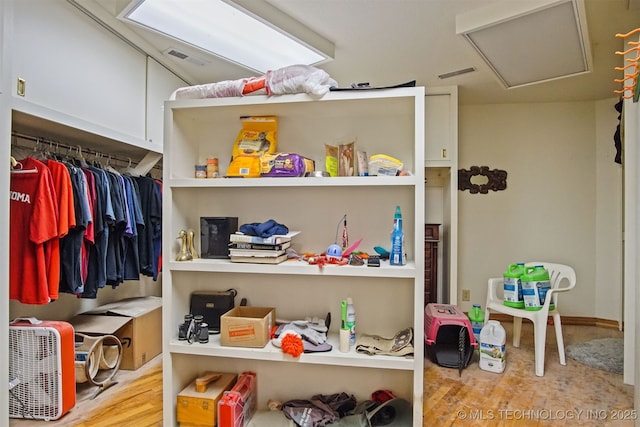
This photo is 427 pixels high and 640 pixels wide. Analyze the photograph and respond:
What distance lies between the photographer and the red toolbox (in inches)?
65.9

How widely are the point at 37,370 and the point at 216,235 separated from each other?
122 centimetres

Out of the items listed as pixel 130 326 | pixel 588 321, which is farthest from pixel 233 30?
pixel 588 321

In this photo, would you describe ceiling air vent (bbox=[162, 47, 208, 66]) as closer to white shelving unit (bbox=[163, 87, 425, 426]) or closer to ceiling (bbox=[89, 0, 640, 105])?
ceiling (bbox=[89, 0, 640, 105])

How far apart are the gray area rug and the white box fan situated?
3441 mm

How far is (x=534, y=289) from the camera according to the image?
260cm

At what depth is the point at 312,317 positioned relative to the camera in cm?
187

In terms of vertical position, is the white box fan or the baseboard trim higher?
the white box fan

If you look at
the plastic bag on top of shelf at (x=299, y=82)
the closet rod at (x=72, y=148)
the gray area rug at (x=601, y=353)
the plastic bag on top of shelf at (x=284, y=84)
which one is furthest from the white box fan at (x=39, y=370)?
the gray area rug at (x=601, y=353)

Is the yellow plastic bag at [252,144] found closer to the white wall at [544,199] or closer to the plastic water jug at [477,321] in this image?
the plastic water jug at [477,321]

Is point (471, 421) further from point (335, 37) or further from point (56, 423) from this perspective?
point (335, 37)

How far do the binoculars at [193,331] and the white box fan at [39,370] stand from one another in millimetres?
721

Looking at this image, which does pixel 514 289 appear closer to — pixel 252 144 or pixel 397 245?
pixel 397 245

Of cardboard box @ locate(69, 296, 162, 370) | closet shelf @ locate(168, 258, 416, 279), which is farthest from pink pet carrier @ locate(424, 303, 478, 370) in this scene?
cardboard box @ locate(69, 296, 162, 370)

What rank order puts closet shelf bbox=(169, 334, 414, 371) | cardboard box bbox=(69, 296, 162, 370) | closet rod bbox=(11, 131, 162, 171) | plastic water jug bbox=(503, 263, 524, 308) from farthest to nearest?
plastic water jug bbox=(503, 263, 524, 308) → cardboard box bbox=(69, 296, 162, 370) → closet rod bbox=(11, 131, 162, 171) → closet shelf bbox=(169, 334, 414, 371)
